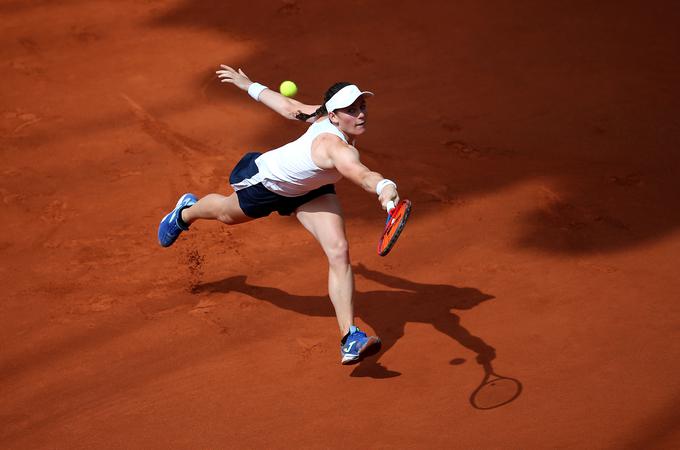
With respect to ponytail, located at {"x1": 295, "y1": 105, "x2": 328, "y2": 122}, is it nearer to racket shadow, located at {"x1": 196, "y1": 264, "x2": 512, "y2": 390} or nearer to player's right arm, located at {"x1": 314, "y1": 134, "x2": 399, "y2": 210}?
player's right arm, located at {"x1": 314, "y1": 134, "x2": 399, "y2": 210}

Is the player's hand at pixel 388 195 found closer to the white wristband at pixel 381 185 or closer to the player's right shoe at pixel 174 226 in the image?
the white wristband at pixel 381 185

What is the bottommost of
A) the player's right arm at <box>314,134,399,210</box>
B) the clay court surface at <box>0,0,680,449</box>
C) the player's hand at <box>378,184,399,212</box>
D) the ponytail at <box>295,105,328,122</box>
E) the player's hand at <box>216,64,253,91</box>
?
the clay court surface at <box>0,0,680,449</box>

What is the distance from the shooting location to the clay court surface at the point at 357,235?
A: 19.4 ft

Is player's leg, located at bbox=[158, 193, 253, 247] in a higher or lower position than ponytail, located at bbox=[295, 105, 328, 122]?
lower

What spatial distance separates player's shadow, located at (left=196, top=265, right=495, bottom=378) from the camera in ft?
22.0

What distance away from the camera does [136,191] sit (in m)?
8.64

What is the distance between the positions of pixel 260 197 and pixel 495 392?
205 cm

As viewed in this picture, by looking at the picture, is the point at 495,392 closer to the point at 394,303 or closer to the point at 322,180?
the point at 394,303

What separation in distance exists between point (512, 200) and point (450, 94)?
2063 millimetres

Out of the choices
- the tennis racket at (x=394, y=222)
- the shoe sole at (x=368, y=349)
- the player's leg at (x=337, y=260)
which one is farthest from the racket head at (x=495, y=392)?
the tennis racket at (x=394, y=222)

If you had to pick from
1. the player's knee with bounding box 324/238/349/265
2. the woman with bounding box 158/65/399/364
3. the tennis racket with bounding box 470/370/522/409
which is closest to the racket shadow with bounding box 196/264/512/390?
the tennis racket with bounding box 470/370/522/409

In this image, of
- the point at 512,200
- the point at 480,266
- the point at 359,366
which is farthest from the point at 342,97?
the point at 512,200

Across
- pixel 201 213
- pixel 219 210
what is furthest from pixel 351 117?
pixel 201 213

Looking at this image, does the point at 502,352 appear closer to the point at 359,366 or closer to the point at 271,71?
the point at 359,366
